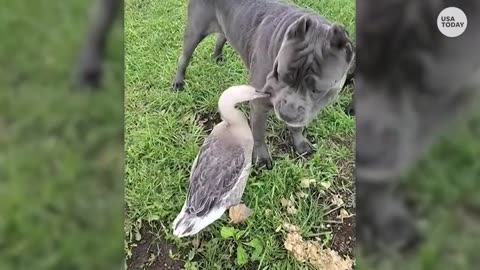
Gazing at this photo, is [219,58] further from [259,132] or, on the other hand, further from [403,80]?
[403,80]

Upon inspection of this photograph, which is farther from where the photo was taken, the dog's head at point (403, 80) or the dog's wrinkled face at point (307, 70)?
the dog's head at point (403, 80)

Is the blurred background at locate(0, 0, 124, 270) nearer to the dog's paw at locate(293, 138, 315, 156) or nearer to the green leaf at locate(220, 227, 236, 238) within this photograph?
the green leaf at locate(220, 227, 236, 238)

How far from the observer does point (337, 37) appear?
103 cm

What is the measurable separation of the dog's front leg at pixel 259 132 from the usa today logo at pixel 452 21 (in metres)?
0.43

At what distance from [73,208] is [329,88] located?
0.68m

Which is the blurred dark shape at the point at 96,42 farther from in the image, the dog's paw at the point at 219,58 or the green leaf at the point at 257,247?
the green leaf at the point at 257,247

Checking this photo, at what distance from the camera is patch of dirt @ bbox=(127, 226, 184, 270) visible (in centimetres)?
113

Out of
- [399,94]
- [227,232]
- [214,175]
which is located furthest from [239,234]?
[399,94]

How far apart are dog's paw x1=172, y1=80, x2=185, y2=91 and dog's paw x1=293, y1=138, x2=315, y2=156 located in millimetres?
279

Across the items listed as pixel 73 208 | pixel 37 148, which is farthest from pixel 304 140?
pixel 37 148

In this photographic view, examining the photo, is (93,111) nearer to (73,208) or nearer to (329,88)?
(73,208)

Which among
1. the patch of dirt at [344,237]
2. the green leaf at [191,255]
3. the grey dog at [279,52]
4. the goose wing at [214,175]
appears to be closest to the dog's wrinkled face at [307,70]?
the grey dog at [279,52]

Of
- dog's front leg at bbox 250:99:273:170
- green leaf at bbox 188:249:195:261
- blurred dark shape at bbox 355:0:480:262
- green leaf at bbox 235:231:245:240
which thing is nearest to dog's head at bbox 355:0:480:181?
→ blurred dark shape at bbox 355:0:480:262

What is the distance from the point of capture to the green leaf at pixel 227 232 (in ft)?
3.67
